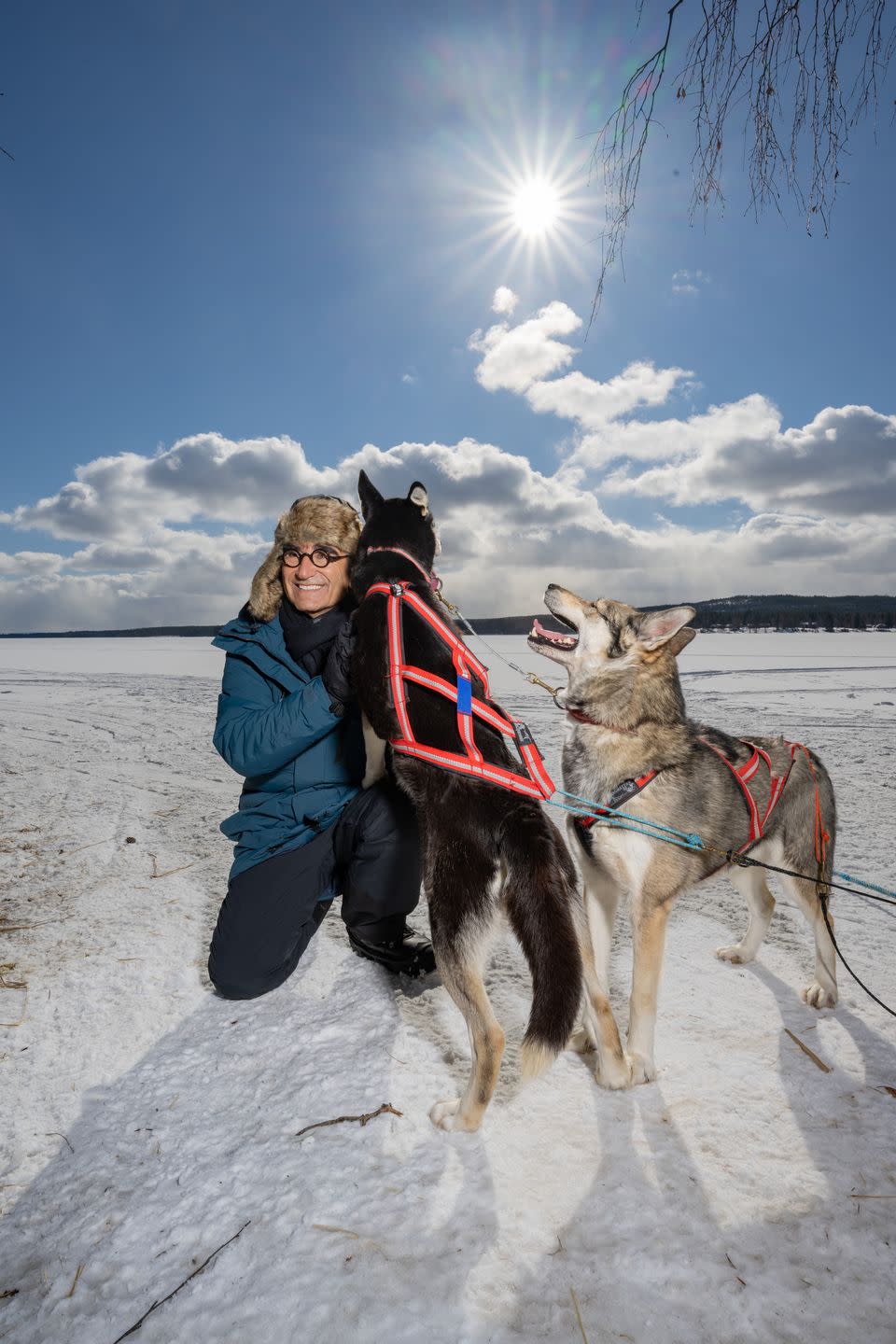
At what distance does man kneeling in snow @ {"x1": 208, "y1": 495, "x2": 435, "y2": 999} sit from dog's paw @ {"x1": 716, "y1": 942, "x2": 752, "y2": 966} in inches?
52.7

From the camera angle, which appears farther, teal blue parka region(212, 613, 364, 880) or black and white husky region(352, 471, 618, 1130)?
teal blue parka region(212, 613, 364, 880)

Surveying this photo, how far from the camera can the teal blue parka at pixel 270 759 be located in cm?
293

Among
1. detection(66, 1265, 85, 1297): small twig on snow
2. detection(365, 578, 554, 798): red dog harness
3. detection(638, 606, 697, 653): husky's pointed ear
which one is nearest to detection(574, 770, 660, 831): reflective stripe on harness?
detection(365, 578, 554, 798): red dog harness

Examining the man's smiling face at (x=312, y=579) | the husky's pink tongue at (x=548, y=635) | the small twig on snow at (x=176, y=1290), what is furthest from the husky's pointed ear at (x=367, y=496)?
the small twig on snow at (x=176, y=1290)

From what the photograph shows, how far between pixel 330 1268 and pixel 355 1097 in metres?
0.57

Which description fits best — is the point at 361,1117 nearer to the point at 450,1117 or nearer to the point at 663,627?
the point at 450,1117

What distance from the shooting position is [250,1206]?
5.60ft

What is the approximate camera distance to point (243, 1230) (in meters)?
1.64

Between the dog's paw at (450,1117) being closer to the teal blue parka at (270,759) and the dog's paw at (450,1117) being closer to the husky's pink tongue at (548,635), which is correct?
the teal blue parka at (270,759)

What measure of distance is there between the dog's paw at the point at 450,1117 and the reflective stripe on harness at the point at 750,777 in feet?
4.59

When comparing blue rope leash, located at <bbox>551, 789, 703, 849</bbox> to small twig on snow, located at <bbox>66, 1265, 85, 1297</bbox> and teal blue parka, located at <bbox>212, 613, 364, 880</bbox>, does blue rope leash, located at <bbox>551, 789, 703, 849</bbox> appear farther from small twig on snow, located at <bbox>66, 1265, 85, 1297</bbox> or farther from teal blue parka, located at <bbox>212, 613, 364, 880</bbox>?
small twig on snow, located at <bbox>66, 1265, 85, 1297</bbox>

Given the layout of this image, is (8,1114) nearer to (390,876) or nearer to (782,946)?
(390,876)

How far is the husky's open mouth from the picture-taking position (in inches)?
113

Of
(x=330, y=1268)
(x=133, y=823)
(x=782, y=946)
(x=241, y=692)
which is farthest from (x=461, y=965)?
(x=133, y=823)
